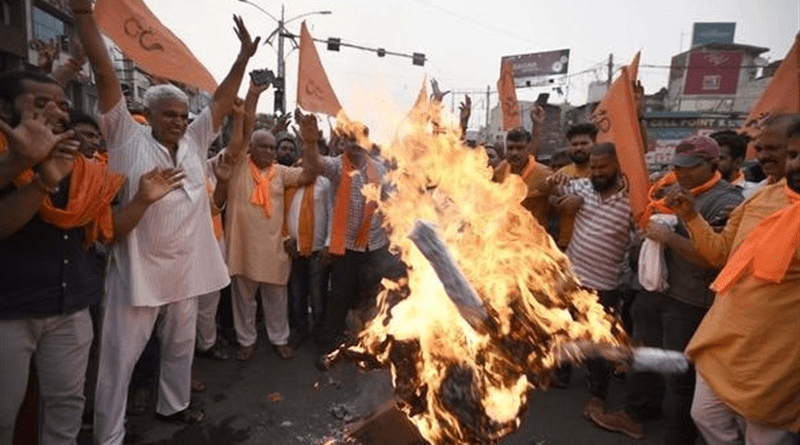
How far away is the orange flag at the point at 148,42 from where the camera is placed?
14.5 ft

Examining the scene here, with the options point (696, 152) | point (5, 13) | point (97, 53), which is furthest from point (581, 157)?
point (5, 13)

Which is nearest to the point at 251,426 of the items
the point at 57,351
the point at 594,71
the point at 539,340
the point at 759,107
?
the point at 57,351

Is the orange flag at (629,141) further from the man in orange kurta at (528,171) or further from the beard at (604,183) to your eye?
the man in orange kurta at (528,171)

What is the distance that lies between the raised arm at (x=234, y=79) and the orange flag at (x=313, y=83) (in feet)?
8.12

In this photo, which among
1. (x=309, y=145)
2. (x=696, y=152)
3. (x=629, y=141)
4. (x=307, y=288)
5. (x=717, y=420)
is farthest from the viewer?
(x=307, y=288)

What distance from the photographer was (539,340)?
8.06 feet

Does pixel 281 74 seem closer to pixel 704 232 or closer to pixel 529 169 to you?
pixel 529 169

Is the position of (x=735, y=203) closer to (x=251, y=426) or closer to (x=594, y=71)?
(x=251, y=426)

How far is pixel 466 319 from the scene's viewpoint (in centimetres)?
231

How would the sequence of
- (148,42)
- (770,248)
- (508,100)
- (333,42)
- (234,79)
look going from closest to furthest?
(770,248), (234,79), (148,42), (508,100), (333,42)

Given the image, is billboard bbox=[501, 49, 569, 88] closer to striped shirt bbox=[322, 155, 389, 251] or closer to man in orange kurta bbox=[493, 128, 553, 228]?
man in orange kurta bbox=[493, 128, 553, 228]

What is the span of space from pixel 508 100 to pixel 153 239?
6318 millimetres

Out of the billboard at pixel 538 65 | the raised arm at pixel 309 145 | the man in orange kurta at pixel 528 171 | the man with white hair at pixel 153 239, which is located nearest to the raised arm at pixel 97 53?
the man with white hair at pixel 153 239

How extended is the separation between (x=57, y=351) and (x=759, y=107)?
6353mm
